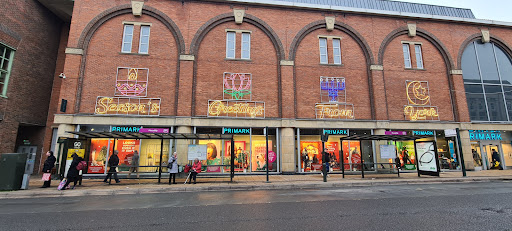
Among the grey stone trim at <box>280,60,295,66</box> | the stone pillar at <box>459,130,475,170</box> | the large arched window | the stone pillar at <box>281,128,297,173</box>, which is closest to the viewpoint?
the stone pillar at <box>281,128,297,173</box>

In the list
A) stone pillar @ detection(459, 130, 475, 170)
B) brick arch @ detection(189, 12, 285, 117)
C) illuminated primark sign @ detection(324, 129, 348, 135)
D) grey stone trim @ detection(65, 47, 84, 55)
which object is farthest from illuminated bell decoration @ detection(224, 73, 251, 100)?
stone pillar @ detection(459, 130, 475, 170)

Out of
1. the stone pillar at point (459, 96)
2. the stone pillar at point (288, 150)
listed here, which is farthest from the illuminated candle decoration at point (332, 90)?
the stone pillar at point (459, 96)

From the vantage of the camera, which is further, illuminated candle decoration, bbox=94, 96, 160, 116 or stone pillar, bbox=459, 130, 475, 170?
stone pillar, bbox=459, 130, 475, 170

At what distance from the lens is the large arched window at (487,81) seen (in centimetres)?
1984

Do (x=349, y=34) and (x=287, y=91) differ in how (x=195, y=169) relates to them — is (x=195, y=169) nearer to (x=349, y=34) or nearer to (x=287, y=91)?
(x=287, y=91)

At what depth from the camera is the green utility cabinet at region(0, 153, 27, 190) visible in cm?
1008

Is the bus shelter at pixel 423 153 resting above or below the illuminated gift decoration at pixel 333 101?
below

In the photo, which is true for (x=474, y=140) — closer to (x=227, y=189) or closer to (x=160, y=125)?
(x=227, y=189)

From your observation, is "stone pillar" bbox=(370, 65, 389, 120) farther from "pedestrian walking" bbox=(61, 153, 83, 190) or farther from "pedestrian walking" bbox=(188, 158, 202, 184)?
"pedestrian walking" bbox=(61, 153, 83, 190)

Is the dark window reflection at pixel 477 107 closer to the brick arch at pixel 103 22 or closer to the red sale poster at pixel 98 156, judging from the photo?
the brick arch at pixel 103 22

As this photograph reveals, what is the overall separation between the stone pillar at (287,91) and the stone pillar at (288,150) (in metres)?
1.16

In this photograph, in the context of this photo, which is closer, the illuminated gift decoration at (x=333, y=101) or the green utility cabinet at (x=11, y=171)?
the green utility cabinet at (x=11, y=171)

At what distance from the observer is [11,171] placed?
1016 cm

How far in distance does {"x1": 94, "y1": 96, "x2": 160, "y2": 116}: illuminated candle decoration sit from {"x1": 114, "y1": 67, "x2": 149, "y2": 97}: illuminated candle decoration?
42 centimetres
